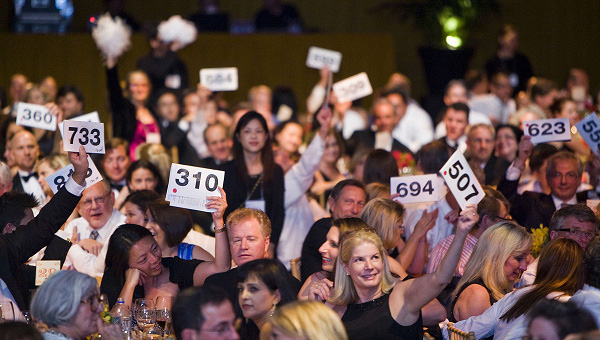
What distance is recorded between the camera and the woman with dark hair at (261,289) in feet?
12.9

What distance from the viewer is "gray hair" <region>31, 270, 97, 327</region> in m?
3.54

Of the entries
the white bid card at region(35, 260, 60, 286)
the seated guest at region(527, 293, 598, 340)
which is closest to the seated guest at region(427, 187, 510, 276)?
the seated guest at region(527, 293, 598, 340)

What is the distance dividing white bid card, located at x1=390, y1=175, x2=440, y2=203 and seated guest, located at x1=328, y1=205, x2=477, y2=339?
6.24 ft

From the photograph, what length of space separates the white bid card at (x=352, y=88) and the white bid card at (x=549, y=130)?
2.77 meters

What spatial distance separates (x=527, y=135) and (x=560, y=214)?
1.31 meters

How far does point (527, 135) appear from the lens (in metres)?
6.39

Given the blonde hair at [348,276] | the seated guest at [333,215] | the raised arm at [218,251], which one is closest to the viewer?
the blonde hair at [348,276]

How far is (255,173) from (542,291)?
3.20 meters

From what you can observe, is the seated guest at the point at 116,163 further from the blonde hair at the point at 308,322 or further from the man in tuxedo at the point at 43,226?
the blonde hair at the point at 308,322

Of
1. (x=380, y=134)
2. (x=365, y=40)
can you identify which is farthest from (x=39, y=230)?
(x=365, y=40)

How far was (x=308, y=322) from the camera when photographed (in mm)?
3223

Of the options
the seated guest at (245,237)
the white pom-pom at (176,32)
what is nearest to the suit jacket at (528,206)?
the seated guest at (245,237)

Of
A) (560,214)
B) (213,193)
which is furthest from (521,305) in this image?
(213,193)

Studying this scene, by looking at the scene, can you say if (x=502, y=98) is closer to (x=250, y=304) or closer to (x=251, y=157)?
(x=251, y=157)
